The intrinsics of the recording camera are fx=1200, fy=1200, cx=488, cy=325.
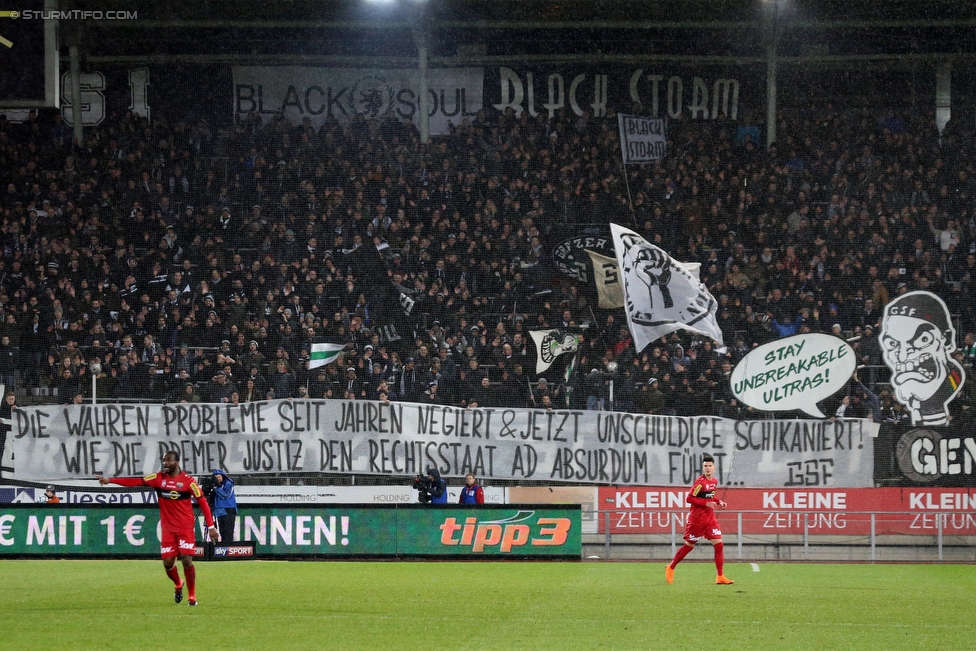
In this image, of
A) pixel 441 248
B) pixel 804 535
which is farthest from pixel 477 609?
pixel 441 248

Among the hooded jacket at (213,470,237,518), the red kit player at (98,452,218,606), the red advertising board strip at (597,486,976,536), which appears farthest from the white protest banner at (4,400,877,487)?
the red kit player at (98,452,218,606)

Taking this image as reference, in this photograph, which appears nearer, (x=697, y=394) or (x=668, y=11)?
(x=697, y=394)

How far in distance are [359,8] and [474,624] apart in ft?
69.5

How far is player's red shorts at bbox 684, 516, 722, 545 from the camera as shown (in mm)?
15328

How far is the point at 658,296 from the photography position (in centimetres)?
2375

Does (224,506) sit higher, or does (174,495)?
(174,495)

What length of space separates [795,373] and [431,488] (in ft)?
24.1

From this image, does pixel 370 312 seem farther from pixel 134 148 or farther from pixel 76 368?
pixel 134 148

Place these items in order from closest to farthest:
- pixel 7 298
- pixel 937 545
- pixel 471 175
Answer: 1. pixel 937 545
2. pixel 7 298
3. pixel 471 175

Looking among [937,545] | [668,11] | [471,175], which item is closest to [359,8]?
[471,175]

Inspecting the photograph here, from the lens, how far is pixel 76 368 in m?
23.8

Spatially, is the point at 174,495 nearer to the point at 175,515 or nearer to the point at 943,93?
the point at 175,515

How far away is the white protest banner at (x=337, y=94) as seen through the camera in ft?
103

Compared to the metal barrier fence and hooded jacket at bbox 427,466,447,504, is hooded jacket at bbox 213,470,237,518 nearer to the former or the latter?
hooded jacket at bbox 427,466,447,504
